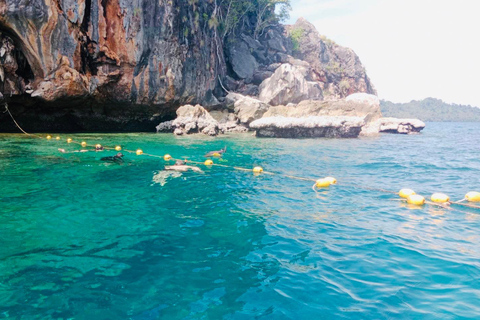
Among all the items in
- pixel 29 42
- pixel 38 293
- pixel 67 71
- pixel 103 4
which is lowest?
pixel 38 293

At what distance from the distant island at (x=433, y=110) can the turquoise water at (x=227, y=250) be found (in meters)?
129

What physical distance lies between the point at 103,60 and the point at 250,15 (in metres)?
27.6

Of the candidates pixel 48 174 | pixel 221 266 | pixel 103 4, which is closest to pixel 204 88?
pixel 103 4

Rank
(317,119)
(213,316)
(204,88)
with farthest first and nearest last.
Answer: (204,88), (317,119), (213,316)

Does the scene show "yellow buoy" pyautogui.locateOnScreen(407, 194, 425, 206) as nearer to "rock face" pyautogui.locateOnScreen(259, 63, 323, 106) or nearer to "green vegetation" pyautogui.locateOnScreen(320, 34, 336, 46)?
"rock face" pyautogui.locateOnScreen(259, 63, 323, 106)

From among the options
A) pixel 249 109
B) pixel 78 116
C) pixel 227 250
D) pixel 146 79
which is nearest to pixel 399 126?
pixel 249 109

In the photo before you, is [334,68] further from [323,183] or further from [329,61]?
[323,183]

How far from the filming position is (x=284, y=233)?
5.72m

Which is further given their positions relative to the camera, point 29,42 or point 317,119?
point 317,119

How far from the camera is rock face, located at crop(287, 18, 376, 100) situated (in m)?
48.4

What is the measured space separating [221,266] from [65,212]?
392 cm

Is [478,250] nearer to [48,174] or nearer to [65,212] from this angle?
[65,212]

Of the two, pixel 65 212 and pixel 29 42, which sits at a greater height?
pixel 29 42

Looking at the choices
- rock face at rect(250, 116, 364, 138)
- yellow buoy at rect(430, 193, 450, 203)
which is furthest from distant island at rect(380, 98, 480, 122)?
yellow buoy at rect(430, 193, 450, 203)
